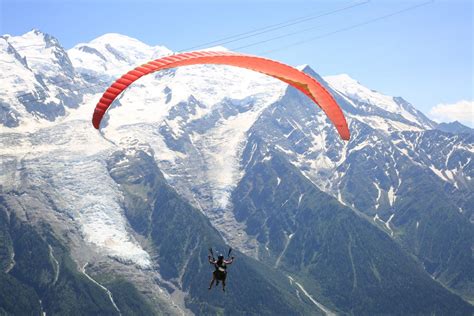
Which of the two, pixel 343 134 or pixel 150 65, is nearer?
pixel 150 65

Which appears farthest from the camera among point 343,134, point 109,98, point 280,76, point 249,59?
point 343,134

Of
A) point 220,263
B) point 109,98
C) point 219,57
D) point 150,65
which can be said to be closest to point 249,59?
point 219,57

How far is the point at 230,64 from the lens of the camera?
44.4 metres

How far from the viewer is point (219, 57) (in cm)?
4288

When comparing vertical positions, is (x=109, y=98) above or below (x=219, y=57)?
below

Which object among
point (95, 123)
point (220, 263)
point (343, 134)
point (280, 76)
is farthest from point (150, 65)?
point (343, 134)

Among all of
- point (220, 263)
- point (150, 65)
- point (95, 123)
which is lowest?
point (220, 263)

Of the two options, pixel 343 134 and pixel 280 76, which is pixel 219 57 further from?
pixel 343 134

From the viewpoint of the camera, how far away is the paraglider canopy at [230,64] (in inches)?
1608

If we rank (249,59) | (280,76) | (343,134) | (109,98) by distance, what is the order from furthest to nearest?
(343,134)
(280,76)
(249,59)
(109,98)

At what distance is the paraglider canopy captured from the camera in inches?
1608

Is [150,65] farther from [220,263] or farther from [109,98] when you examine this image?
[220,263]

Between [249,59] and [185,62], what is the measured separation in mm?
5044

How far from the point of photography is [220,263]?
139 ft
